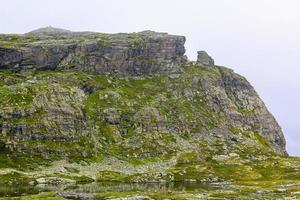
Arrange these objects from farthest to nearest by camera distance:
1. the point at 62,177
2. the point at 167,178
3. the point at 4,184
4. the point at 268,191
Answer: the point at 167,178 < the point at 62,177 < the point at 4,184 < the point at 268,191

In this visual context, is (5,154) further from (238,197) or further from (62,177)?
(238,197)

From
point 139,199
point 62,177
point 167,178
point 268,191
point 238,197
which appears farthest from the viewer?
point 167,178

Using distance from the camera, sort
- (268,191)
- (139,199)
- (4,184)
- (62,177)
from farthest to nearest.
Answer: (62,177)
(4,184)
(268,191)
(139,199)

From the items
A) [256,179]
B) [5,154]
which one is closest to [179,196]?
[256,179]

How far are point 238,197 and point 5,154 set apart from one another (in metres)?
114

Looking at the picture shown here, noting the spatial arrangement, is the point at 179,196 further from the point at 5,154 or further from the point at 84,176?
the point at 5,154

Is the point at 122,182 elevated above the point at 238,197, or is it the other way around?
the point at 238,197

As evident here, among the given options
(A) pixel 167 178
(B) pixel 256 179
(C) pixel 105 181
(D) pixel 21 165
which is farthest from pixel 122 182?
(B) pixel 256 179

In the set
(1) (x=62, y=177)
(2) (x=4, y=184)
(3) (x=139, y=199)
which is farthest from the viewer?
(1) (x=62, y=177)

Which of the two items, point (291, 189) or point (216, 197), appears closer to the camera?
point (216, 197)

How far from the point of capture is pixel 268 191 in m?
142

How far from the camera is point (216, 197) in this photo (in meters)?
120

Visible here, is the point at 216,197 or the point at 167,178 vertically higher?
the point at 216,197

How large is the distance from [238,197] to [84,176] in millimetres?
85098
